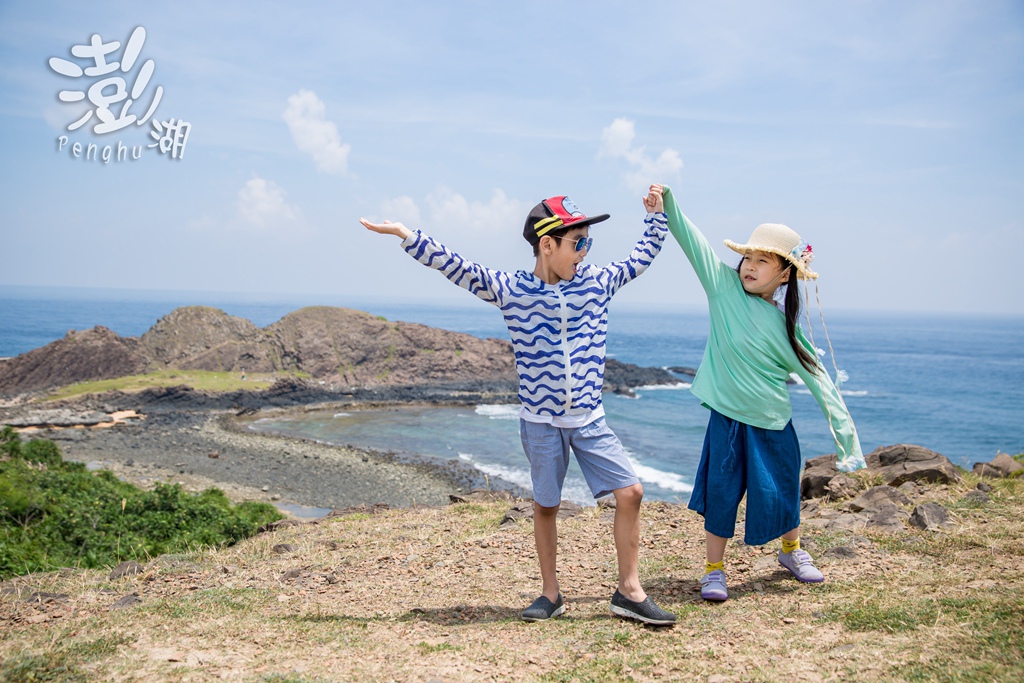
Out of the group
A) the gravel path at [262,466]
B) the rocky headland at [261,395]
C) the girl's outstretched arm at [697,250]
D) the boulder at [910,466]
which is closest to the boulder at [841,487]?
the boulder at [910,466]

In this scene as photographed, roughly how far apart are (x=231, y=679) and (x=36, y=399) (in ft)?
117

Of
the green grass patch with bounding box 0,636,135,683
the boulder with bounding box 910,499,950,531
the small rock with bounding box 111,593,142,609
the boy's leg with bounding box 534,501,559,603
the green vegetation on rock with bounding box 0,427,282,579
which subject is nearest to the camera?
the green grass patch with bounding box 0,636,135,683

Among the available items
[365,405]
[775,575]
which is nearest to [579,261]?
[775,575]

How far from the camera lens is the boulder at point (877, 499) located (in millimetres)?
5927

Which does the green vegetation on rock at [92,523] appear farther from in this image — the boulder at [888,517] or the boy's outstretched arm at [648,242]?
the boulder at [888,517]

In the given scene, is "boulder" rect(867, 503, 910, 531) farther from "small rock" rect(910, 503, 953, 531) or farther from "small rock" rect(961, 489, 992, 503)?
"small rock" rect(961, 489, 992, 503)

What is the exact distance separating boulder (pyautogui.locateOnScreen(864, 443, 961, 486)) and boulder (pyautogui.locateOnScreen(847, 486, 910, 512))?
2.82 feet

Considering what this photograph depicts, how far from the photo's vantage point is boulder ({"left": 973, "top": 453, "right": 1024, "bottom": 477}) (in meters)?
7.03

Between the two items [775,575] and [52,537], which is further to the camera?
[52,537]

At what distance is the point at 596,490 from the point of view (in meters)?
3.89

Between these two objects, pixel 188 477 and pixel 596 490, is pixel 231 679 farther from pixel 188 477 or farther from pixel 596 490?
pixel 188 477

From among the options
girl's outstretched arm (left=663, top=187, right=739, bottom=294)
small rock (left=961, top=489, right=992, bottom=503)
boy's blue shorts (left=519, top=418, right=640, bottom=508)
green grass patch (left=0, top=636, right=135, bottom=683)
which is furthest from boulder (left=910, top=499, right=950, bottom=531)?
green grass patch (left=0, top=636, right=135, bottom=683)

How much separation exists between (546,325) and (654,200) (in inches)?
39.6

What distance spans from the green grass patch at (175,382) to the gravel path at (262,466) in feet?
21.7
